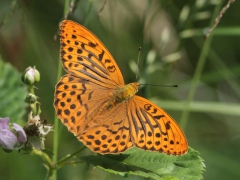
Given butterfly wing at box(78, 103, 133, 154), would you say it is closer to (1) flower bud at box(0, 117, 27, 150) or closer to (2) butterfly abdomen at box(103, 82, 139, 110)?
(2) butterfly abdomen at box(103, 82, 139, 110)

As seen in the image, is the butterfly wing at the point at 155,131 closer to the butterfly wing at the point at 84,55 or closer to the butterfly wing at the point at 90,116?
the butterfly wing at the point at 90,116

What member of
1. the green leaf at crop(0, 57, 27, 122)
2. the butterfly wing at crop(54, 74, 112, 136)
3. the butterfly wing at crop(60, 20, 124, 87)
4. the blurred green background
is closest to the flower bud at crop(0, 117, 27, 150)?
the butterfly wing at crop(54, 74, 112, 136)

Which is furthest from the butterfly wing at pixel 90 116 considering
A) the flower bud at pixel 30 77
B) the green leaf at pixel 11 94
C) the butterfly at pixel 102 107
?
the green leaf at pixel 11 94

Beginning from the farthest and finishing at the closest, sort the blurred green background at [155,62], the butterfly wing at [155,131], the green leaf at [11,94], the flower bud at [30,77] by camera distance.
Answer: the blurred green background at [155,62] → the green leaf at [11,94] → the flower bud at [30,77] → the butterfly wing at [155,131]

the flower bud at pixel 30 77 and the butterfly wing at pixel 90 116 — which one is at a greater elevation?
the flower bud at pixel 30 77

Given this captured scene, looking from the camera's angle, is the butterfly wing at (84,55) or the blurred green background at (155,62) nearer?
the butterfly wing at (84,55)

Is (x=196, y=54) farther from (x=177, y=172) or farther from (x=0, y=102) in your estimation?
(x=177, y=172)
